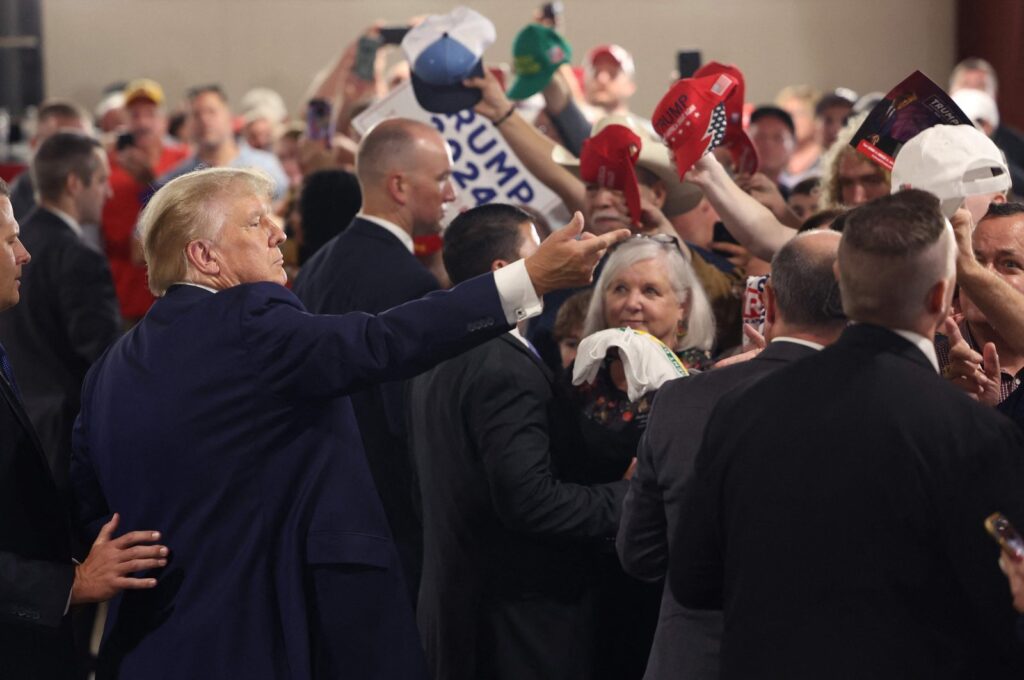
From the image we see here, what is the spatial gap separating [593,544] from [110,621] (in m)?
1.03

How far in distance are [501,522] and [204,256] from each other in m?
0.95

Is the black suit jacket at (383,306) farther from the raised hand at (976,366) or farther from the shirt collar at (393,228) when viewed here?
the raised hand at (976,366)

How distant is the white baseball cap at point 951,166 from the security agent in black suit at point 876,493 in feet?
2.28

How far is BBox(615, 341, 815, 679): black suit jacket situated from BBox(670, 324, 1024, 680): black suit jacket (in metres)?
0.29

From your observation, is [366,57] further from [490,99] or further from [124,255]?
[490,99]

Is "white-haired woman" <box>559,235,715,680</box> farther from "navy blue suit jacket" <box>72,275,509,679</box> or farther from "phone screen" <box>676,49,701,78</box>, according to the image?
"phone screen" <box>676,49,701,78</box>

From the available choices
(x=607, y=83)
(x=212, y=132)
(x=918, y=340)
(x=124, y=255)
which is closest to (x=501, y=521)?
(x=918, y=340)

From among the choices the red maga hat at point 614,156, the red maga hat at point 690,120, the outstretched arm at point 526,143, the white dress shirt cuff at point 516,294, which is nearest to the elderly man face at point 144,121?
the outstretched arm at point 526,143

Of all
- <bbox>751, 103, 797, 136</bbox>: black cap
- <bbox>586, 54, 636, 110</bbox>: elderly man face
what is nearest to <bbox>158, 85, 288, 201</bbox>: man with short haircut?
<bbox>586, 54, 636, 110</bbox>: elderly man face

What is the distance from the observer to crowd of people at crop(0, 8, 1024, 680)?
213 cm

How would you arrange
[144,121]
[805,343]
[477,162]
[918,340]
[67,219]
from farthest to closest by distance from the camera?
[144,121]
[67,219]
[477,162]
[805,343]
[918,340]

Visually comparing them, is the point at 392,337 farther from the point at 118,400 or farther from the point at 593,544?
the point at 593,544

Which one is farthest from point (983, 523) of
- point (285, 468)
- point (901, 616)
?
point (285, 468)

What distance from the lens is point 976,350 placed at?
3.19 m
